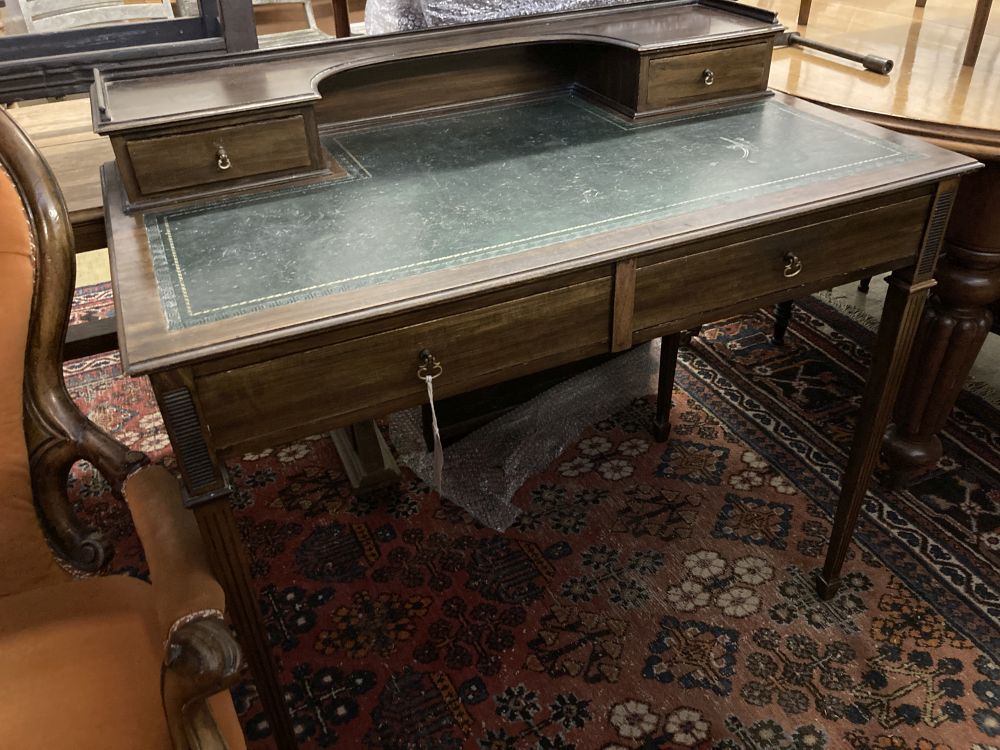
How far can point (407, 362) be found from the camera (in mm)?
1085

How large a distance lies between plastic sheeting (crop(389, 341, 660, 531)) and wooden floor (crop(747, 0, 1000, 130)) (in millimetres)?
924

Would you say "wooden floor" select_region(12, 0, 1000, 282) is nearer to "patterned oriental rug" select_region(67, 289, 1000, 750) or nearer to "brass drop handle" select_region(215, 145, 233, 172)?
"brass drop handle" select_region(215, 145, 233, 172)

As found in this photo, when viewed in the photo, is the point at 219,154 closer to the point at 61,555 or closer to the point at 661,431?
the point at 61,555

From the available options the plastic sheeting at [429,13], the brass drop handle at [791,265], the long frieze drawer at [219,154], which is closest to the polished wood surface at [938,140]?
the brass drop handle at [791,265]

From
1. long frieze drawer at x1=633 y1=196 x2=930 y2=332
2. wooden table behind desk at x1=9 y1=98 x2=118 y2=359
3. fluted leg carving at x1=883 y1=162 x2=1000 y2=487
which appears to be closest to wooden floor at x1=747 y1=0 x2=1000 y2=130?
fluted leg carving at x1=883 y1=162 x2=1000 y2=487

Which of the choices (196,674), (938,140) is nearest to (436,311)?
(196,674)

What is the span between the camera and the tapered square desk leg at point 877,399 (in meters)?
1.44

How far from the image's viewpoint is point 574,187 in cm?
128

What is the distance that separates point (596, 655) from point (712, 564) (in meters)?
0.38

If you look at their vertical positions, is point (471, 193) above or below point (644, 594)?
above

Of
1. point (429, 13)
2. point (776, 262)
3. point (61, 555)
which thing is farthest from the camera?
point (429, 13)

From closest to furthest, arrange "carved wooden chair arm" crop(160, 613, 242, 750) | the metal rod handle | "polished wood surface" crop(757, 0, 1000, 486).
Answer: "carved wooden chair arm" crop(160, 613, 242, 750)
"polished wood surface" crop(757, 0, 1000, 486)
the metal rod handle

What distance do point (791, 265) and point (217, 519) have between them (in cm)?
94

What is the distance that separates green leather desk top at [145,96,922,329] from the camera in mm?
1072
